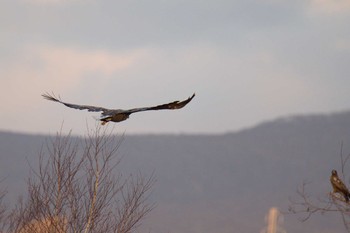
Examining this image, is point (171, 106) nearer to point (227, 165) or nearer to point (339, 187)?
point (339, 187)

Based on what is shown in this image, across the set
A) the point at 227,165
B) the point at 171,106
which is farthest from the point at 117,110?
the point at 227,165

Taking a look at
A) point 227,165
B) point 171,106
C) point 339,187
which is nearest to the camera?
point 171,106

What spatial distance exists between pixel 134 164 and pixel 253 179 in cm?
2479

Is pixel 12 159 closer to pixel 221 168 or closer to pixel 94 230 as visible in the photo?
pixel 221 168

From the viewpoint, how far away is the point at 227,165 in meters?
162

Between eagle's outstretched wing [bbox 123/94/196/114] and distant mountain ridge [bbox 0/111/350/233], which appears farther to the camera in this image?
distant mountain ridge [bbox 0/111/350/233]

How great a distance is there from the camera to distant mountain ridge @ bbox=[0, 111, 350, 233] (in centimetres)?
12962

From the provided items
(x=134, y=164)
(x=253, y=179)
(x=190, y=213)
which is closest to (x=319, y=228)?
(x=190, y=213)

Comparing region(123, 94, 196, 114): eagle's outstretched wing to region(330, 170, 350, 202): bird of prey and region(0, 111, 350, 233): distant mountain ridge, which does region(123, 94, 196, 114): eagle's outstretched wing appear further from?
region(0, 111, 350, 233): distant mountain ridge

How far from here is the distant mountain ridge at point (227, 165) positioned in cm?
12962

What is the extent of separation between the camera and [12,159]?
521ft

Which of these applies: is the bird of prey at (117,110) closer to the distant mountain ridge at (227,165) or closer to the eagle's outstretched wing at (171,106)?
the eagle's outstretched wing at (171,106)

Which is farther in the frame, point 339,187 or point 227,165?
point 227,165

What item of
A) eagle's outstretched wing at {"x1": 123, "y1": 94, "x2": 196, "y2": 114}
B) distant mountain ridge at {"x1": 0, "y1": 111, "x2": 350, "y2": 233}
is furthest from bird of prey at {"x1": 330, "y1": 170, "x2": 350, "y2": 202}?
distant mountain ridge at {"x1": 0, "y1": 111, "x2": 350, "y2": 233}
